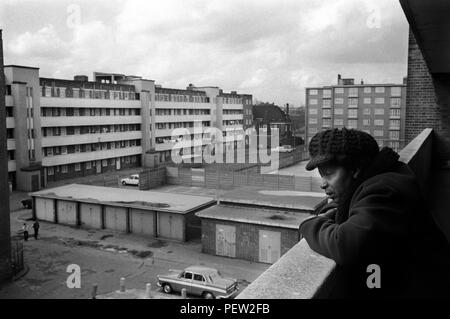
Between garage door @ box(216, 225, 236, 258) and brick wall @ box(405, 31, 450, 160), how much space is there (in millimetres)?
9226

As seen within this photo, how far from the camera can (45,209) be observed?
25.1m

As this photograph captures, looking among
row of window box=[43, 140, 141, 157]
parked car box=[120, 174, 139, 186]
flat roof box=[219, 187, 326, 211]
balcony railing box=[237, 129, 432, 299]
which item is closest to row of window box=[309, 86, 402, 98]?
row of window box=[43, 140, 141, 157]

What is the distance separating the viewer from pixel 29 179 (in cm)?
3400

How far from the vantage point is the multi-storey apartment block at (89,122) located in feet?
113

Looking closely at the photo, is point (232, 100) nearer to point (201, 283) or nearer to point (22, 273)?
point (22, 273)

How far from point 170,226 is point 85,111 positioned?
24762 millimetres

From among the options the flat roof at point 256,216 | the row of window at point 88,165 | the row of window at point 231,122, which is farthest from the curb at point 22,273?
the row of window at point 231,122

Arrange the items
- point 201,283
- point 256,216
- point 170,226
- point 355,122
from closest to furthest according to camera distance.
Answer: point 201,283, point 256,216, point 170,226, point 355,122

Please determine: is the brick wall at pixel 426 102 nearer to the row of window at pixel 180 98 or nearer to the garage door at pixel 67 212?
the garage door at pixel 67 212

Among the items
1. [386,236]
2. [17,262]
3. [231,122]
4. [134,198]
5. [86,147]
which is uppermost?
[231,122]

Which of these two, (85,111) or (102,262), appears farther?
(85,111)

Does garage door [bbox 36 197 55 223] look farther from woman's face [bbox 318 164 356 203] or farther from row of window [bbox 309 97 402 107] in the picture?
row of window [bbox 309 97 402 107]

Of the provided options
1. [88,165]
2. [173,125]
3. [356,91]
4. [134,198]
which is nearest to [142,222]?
[134,198]

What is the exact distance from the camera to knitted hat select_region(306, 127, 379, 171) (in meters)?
2.16
